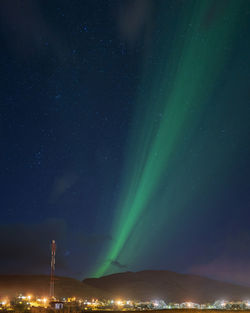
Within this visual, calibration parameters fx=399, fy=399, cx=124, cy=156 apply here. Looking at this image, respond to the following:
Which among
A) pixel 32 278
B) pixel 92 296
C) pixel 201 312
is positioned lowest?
pixel 201 312

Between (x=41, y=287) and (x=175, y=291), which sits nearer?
(x=41, y=287)

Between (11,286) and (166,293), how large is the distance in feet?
233

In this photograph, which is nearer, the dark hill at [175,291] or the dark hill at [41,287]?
the dark hill at [41,287]

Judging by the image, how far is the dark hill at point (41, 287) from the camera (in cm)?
10925

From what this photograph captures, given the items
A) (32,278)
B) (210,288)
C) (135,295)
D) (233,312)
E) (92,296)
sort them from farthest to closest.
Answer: (210,288) < (135,295) < (32,278) < (92,296) < (233,312)

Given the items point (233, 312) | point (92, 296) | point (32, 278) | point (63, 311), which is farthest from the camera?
point (32, 278)

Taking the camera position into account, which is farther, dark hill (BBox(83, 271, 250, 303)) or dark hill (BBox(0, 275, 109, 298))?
dark hill (BBox(83, 271, 250, 303))

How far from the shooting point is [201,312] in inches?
1858

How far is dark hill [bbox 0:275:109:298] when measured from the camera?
109m

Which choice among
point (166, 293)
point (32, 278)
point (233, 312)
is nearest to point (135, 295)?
point (166, 293)

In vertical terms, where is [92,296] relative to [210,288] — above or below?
below

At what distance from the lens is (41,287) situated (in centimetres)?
11588

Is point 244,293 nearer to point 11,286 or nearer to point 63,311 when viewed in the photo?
point 11,286

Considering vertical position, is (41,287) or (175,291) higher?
(175,291)
